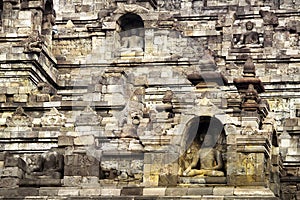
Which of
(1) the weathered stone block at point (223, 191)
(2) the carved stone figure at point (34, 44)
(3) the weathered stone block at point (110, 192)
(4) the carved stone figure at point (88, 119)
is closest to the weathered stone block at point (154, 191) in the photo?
(3) the weathered stone block at point (110, 192)

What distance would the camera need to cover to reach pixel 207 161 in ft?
117

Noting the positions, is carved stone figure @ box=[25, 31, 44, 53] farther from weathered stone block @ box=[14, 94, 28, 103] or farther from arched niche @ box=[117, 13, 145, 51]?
arched niche @ box=[117, 13, 145, 51]

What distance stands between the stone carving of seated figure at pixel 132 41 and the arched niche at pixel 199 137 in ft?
55.0

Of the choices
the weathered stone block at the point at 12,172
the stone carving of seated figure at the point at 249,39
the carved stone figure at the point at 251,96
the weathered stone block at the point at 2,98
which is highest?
the stone carving of seated figure at the point at 249,39

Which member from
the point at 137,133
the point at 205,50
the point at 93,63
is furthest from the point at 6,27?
the point at 137,133

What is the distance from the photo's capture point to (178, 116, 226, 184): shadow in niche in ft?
116

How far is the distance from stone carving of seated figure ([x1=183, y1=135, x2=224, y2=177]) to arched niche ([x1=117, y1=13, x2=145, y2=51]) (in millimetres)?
17492

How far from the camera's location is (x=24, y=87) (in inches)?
1937

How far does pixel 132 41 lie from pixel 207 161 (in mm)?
18439

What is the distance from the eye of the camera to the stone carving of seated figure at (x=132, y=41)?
5291 centimetres

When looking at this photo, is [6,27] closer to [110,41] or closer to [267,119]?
[110,41]

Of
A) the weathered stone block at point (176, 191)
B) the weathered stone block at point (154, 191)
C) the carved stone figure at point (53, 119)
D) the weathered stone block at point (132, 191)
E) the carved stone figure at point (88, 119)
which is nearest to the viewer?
the weathered stone block at point (176, 191)

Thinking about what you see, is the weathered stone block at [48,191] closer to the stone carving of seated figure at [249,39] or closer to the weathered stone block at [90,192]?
the weathered stone block at [90,192]

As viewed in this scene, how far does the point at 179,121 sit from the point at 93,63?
16.3m
